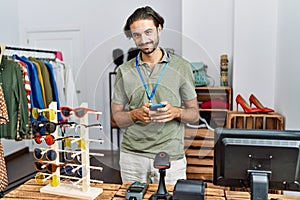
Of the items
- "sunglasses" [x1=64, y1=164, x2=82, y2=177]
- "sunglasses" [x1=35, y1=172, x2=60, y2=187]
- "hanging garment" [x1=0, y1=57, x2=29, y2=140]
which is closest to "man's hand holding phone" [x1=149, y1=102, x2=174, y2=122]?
"sunglasses" [x1=64, y1=164, x2=82, y2=177]

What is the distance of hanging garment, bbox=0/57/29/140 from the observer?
8.75ft

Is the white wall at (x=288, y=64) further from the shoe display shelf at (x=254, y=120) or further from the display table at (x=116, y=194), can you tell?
the display table at (x=116, y=194)

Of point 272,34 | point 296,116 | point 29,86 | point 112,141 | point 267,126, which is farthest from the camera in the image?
point 29,86

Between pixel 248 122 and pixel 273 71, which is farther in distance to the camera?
pixel 273 71

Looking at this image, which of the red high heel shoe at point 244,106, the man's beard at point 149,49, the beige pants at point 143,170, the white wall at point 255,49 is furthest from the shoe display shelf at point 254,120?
the man's beard at point 149,49

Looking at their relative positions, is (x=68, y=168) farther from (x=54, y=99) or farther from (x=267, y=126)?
(x=54, y=99)

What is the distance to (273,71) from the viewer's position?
8.59ft

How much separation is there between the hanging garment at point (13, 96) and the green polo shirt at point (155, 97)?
167cm

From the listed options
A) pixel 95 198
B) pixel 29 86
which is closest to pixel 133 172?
pixel 95 198

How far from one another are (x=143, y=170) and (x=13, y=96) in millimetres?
1845

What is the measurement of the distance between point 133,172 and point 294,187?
73cm

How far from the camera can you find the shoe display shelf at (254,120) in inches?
91.5

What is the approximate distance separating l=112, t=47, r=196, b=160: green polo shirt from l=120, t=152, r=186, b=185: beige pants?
0.10ft

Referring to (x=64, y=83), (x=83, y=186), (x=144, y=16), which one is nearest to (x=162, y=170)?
(x=83, y=186)
